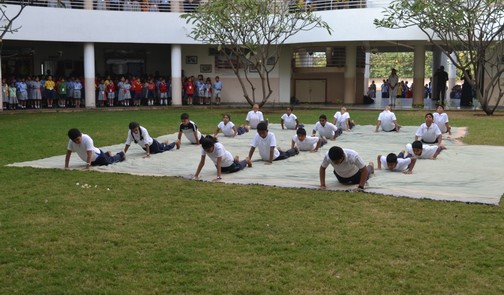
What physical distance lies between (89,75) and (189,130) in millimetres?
13685

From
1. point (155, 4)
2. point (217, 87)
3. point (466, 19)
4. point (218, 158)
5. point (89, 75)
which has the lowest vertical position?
point (218, 158)

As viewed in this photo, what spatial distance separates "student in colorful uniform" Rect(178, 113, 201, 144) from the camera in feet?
41.4

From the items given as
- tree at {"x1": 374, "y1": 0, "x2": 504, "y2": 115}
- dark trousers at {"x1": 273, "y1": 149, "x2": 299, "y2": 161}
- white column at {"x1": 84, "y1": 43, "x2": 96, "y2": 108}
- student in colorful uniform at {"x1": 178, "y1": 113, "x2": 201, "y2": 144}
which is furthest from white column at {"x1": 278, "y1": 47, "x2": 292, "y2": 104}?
dark trousers at {"x1": 273, "y1": 149, "x2": 299, "y2": 161}

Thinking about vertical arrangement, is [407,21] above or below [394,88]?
above

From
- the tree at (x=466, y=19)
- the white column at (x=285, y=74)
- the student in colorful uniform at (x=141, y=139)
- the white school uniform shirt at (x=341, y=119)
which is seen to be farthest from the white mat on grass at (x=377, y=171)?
the white column at (x=285, y=74)

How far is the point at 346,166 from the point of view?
26.4ft

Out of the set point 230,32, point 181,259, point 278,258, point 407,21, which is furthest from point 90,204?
point 407,21

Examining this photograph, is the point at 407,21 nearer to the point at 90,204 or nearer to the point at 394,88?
the point at 394,88

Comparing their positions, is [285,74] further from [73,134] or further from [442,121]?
[73,134]

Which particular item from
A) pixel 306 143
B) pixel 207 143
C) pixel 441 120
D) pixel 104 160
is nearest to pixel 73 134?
pixel 104 160

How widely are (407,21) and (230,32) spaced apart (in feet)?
21.1

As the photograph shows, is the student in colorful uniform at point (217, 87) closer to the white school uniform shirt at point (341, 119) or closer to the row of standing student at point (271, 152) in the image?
the white school uniform shirt at point (341, 119)

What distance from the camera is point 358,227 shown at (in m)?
6.20

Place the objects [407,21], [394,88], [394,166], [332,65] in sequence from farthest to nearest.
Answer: [332,65] → [394,88] → [407,21] → [394,166]
